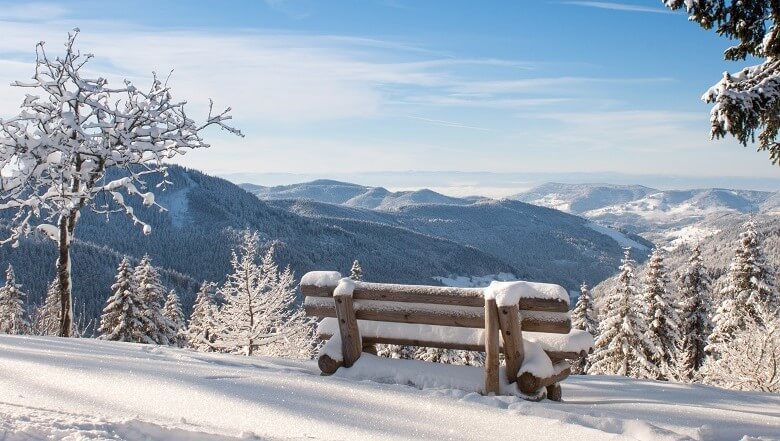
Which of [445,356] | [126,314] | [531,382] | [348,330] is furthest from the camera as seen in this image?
[445,356]

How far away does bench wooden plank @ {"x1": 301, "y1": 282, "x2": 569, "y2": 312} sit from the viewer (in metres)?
5.55

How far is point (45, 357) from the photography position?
20.3 ft

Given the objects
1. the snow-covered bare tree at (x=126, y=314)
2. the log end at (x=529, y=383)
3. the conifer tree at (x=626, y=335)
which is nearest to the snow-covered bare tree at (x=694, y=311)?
the conifer tree at (x=626, y=335)

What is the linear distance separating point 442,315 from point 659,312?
24432mm

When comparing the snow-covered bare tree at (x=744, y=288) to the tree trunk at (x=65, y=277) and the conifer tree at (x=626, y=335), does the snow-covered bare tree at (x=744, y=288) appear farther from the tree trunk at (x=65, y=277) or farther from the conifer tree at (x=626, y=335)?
the tree trunk at (x=65, y=277)

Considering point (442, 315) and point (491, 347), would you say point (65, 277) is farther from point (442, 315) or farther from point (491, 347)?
point (491, 347)

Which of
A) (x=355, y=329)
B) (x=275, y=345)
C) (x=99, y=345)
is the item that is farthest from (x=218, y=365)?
(x=275, y=345)

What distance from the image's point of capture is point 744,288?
26.1m

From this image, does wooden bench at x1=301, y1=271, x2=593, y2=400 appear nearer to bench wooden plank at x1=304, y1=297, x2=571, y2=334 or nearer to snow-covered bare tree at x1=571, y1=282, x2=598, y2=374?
bench wooden plank at x1=304, y1=297, x2=571, y2=334

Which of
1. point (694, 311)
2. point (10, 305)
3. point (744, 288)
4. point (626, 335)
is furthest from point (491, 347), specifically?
point (10, 305)

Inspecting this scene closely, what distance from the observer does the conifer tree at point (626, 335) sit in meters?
25.5

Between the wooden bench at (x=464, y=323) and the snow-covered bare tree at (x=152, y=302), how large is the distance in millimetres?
26232

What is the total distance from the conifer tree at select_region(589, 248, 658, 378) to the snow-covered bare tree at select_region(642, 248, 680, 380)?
777 millimetres

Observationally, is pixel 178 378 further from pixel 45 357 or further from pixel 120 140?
pixel 120 140
